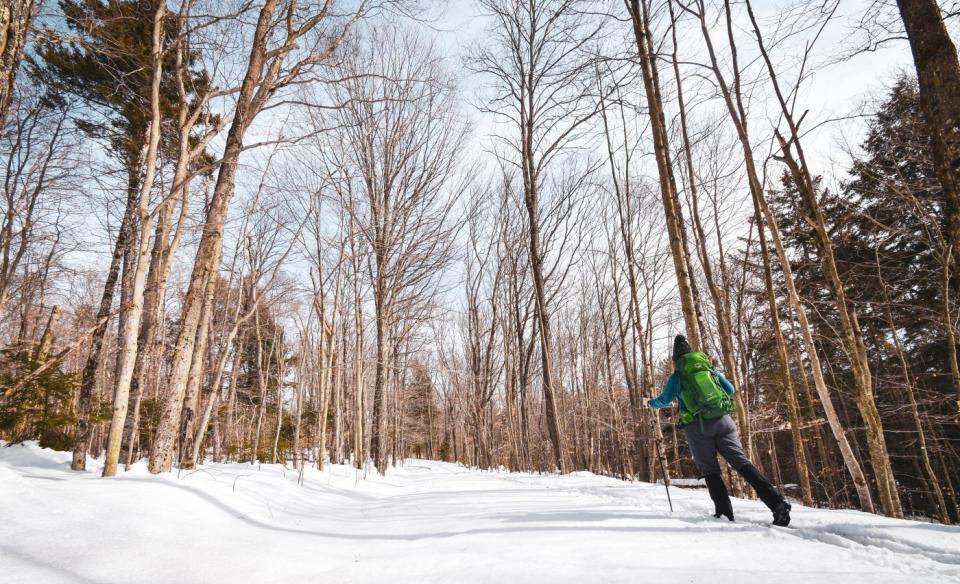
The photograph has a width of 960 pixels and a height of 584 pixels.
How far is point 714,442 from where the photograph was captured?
343 centimetres

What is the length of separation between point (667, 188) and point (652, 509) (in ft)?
14.5

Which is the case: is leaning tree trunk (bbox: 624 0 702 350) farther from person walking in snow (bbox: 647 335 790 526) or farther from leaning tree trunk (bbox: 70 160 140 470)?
leaning tree trunk (bbox: 70 160 140 470)

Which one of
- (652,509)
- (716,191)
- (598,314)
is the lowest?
(652,509)

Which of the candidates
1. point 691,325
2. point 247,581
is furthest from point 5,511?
point 691,325

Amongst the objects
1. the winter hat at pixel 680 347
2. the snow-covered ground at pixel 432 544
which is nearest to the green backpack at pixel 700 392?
the winter hat at pixel 680 347

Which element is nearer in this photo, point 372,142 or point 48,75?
point 48,75

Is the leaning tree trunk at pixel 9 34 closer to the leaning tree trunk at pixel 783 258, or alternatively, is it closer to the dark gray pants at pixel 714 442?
the dark gray pants at pixel 714 442

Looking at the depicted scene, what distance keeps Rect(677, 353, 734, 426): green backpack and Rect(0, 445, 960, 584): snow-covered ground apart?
2.67ft

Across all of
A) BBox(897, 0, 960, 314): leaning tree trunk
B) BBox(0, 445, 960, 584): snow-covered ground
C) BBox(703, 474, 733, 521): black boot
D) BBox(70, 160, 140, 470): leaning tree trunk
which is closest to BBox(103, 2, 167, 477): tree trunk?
BBox(0, 445, 960, 584): snow-covered ground

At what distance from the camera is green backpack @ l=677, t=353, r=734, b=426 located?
3414mm

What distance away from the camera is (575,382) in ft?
74.1

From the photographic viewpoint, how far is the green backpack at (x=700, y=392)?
11.2 ft

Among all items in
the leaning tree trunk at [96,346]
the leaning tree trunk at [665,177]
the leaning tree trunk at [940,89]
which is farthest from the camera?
the leaning tree trunk at [96,346]

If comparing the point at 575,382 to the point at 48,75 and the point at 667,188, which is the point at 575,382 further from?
the point at 48,75
